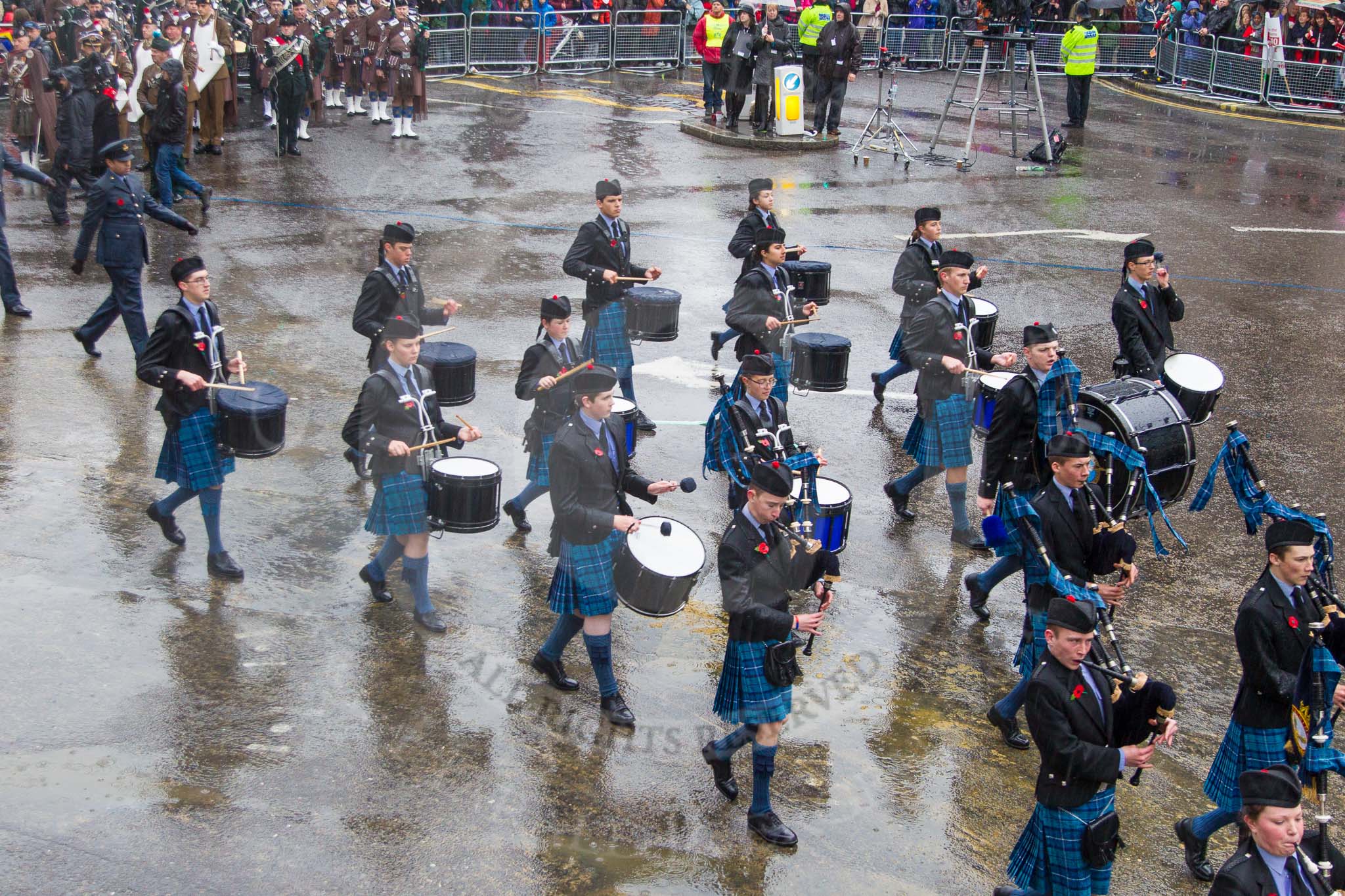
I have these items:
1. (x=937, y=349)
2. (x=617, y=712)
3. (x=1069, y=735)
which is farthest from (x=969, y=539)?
(x=1069, y=735)

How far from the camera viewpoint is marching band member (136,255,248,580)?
791 cm

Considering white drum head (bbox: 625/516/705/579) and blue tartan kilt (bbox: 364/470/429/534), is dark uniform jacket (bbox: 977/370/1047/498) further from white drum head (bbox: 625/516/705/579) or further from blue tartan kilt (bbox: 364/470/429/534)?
blue tartan kilt (bbox: 364/470/429/534)

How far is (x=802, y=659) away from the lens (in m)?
7.87

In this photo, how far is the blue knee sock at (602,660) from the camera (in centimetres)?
704

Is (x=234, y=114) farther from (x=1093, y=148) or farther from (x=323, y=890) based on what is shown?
(x=323, y=890)

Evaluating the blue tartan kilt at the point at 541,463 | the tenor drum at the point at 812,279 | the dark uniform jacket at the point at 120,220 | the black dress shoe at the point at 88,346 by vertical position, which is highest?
the dark uniform jacket at the point at 120,220

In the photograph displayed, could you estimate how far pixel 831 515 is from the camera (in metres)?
7.99

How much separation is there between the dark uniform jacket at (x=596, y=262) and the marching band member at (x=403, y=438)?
3.01 meters

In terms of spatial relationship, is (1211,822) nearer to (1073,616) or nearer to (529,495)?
(1073,616)

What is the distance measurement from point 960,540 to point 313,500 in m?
4.50

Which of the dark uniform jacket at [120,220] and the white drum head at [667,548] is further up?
the dark uniform jacket at [120,220]

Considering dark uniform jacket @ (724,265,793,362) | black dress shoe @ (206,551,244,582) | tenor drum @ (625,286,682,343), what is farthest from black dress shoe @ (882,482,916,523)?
black dress shoe @ (206,551,244,582)

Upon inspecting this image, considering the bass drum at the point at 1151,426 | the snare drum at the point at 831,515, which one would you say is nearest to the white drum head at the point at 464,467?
the snare drum at the point at 831,515

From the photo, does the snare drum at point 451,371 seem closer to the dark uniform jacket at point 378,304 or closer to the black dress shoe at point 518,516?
the dark uniform jacket at point 378,304
